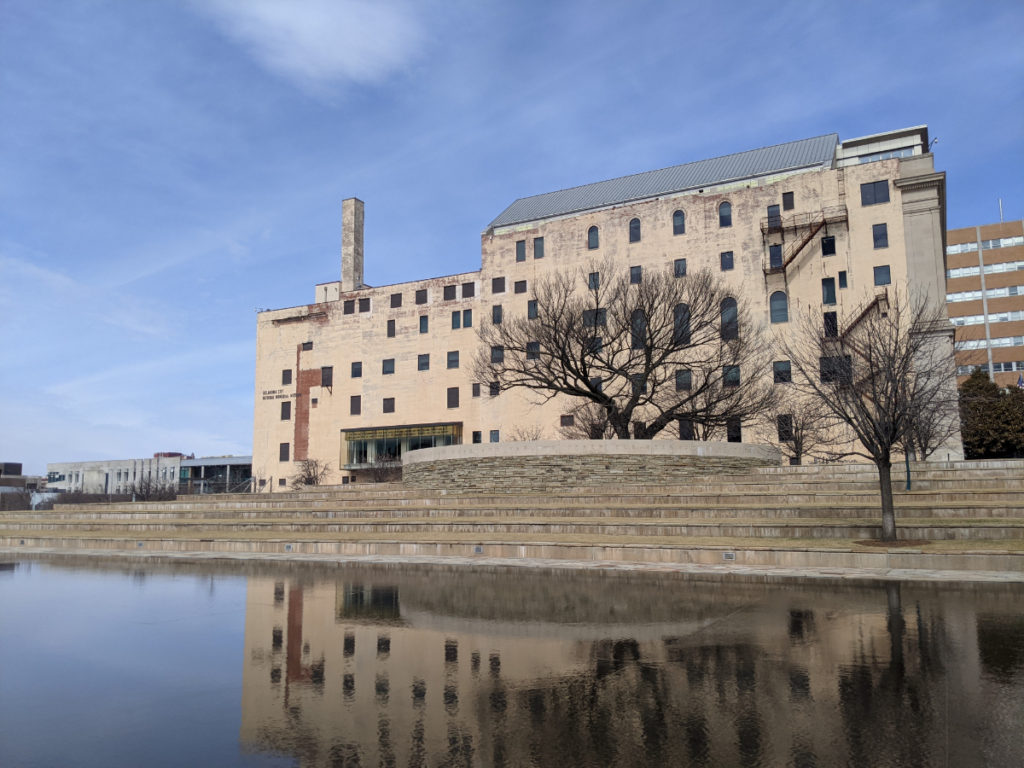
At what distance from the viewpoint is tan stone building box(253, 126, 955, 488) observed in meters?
48.5

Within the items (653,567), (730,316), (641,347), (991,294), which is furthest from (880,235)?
(991,294)

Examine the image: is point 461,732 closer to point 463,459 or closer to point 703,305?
point 463,459

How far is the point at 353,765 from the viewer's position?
190 inches

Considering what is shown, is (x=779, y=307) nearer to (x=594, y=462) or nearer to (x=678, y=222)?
(x=678, y=222)

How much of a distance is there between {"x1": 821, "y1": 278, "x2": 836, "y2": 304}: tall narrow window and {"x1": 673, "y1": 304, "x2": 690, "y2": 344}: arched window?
1754cm

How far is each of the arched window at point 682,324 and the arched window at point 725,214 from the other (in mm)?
18800

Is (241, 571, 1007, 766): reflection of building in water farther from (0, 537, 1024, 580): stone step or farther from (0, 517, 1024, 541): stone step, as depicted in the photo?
(0, 517, 1024, 541): stone step

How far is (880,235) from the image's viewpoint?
48.2 m

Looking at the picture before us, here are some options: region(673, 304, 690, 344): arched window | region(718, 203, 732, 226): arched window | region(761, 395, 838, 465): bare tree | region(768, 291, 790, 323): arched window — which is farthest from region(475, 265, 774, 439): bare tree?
→ region(718, 203, 732, 226): arched window

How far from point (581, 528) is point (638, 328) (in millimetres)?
18156

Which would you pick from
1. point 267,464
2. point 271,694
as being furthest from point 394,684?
point 267,464

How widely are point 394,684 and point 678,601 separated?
19.5ft

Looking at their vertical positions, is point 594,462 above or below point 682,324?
below

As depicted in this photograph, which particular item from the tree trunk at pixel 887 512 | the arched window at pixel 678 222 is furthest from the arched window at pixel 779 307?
the tree trunk at pixel 887 512
